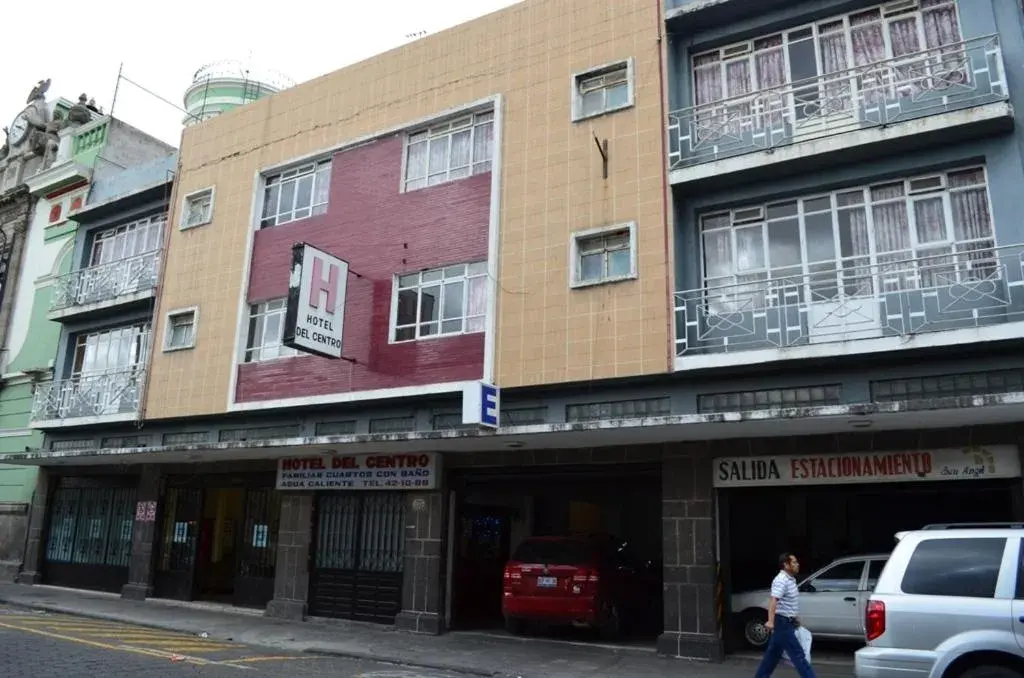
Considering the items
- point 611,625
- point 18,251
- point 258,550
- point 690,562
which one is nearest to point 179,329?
point 258,550

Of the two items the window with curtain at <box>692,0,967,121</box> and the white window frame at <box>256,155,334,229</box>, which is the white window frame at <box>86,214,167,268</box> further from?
the window with curtain at <box>692,0,967,121</box>

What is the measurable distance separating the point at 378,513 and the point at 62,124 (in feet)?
61.2

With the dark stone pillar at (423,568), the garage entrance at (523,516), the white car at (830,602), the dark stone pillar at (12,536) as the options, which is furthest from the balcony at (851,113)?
the dark stone pillar at (12,536)

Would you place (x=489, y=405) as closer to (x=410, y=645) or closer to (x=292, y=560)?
(x=410, y=645)

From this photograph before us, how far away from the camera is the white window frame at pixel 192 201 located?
20.4m

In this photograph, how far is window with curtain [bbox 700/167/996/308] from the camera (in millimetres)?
11898

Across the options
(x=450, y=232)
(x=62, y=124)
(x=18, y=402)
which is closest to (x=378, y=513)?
(x=450, y=232)

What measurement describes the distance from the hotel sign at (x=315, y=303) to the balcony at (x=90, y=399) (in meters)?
7.04

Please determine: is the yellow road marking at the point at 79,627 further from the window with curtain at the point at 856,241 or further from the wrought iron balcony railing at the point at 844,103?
the wrought iron balcony railing at the point at 844,103

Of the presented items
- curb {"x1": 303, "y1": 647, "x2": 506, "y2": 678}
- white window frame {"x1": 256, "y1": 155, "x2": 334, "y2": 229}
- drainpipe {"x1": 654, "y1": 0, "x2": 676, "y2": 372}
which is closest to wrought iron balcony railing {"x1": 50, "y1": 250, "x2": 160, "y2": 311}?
white window frame {"x1": 256, "y1": 155, "x2": 334, "y2": 229}

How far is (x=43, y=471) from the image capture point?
22.8 m

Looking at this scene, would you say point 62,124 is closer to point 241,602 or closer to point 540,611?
point 241,602

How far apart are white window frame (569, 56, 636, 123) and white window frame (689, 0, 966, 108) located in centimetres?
108

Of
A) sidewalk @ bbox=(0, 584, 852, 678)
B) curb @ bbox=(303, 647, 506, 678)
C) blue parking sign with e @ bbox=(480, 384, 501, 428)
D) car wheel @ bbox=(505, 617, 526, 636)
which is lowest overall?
curb @ bbox=(303, 647, 506, 678)
